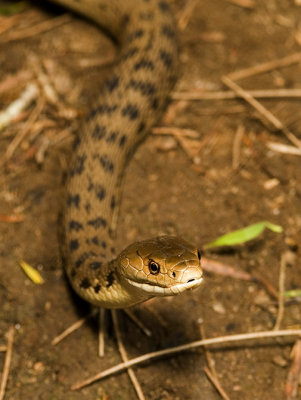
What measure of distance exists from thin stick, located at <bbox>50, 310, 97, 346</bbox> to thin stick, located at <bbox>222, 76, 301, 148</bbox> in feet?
7.59

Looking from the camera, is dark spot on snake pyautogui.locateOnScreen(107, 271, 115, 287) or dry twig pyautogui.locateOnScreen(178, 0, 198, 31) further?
Answer: dry twig pyautogui.locateOnScreen(178, 0, 198, 31)

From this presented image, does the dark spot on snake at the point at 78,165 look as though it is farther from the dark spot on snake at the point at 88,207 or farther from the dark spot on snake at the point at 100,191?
the dark spot on snake at the point at 88,207

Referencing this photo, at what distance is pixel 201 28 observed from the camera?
5938 mm

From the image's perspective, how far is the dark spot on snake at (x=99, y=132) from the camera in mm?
4857

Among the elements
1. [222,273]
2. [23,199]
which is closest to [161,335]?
[222,273]

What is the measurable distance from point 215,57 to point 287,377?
3.16 meters

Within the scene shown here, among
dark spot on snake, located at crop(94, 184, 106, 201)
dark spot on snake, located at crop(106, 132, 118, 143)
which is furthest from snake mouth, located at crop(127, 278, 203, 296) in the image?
dark spot on snake, located at crop(106, 132, 118, 143)

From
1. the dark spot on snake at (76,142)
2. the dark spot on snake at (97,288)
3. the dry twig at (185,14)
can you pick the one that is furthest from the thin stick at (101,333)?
the dry twig at (185,14)

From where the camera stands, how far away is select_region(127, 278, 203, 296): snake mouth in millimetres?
3287

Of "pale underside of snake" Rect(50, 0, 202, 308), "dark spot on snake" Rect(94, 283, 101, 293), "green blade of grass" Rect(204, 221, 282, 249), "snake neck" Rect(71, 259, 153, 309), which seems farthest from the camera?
"green blade of grass" Rect(204, 221, 282, 249)

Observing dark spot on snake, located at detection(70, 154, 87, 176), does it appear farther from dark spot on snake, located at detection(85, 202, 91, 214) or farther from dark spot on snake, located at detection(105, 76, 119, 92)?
dark spot on snake, located at detection(105, 76, 119, 92)

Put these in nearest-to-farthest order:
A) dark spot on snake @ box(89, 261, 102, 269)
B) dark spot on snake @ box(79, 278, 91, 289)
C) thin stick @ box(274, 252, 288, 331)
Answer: dark spot on snake @ box(79, 278, 91, 289), dark spot on snake @ box(89, 261, 102, 269), thin stick @ box(274, 252, 288, 331)

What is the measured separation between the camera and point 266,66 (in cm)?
570

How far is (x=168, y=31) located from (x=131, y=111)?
3.10 ft
